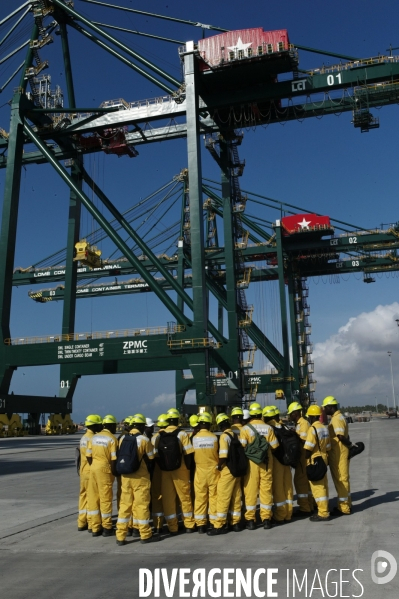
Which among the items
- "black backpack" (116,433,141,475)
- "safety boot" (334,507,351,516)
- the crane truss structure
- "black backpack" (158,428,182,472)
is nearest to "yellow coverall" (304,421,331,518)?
"safety boot" (334,507,351,516)

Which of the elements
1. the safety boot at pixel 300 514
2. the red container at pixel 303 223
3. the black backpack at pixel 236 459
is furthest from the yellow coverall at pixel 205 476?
the red container at pixel 303 223

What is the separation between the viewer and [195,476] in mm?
7805

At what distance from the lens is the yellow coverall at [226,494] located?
24.6 ft

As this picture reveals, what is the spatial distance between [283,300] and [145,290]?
551 inches

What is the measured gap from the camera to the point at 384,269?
5028cm

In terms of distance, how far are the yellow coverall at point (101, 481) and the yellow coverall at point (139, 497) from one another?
1.17 ft

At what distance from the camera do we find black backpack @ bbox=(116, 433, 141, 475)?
7.22m

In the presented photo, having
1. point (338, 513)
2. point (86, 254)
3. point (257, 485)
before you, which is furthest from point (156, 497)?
point (86, 254)

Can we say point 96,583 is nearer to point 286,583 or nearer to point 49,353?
point 286,583

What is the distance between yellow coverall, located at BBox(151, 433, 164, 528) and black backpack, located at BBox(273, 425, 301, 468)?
1569 mm

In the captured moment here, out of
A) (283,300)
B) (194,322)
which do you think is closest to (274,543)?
(194,322)

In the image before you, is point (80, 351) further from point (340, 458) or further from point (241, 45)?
point (340, 458)

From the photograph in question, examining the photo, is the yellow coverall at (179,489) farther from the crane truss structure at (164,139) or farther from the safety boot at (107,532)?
the crane truss structure at (164,139)

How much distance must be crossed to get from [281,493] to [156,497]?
1.65 meters
